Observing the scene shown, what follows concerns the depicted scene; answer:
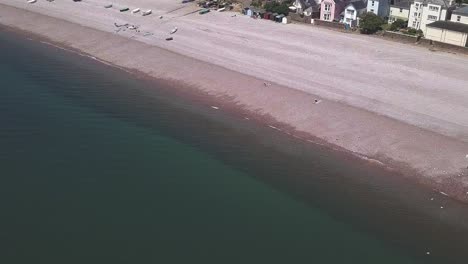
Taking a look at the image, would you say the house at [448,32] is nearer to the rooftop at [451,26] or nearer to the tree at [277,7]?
the rooftop at [451,26]

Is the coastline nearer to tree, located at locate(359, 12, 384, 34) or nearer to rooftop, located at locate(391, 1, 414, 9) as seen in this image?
tree, located at locate(359, 12, 384, 34)

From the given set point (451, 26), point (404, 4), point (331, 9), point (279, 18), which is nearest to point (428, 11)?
point (451, 26)

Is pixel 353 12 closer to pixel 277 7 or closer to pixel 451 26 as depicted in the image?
pixel 277 7

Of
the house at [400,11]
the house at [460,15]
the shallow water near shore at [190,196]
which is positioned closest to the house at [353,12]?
the house at [400,11]

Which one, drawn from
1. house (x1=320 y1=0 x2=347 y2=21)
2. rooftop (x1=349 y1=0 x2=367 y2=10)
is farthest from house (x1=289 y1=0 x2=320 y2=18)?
rooftop (x1=349 y1=0 x2=367 y2=10)

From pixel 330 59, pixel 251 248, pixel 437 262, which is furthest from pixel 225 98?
pixel 437 262

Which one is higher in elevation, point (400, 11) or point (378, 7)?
point (378, 7)
